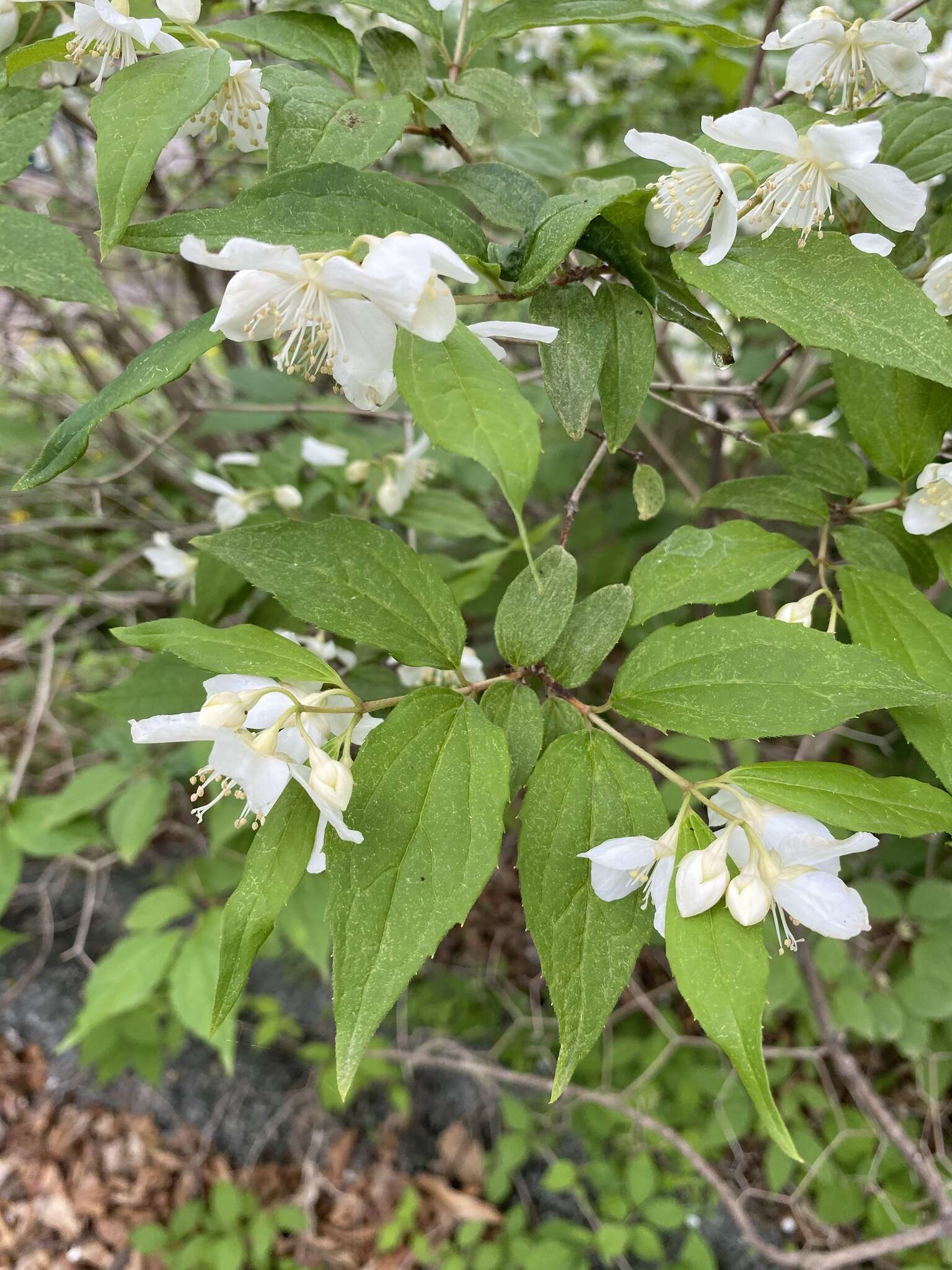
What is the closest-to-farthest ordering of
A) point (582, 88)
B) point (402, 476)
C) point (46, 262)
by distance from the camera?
point (46, 262)
point (402, 476)
point (582, 88)

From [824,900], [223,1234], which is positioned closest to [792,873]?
[824,900]

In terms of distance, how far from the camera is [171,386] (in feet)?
7.97

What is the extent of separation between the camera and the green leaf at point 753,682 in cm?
74

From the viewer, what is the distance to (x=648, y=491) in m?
1.07

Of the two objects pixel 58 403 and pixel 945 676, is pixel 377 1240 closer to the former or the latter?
pixel 945 676

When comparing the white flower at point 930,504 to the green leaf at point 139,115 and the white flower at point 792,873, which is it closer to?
the white flower at point 792,873

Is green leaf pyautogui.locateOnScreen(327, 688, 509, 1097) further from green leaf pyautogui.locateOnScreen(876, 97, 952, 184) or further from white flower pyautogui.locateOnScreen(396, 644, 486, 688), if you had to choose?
green leaf pyautogui.locateOnScreen(876, 97, 952, 184)

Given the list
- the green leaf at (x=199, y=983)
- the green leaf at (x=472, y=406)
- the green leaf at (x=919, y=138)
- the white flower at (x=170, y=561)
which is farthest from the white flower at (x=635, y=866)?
the white flower at (x=170, y=561)

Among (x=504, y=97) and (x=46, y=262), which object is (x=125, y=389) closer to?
(x=46, y=262)

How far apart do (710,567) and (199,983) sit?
4.63 feet

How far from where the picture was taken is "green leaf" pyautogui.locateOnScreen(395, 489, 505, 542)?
1596mm

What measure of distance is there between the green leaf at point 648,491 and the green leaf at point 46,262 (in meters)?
0.66

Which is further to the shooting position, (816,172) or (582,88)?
(582,88)

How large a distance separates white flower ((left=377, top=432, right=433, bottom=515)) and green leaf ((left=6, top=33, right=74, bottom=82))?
814 millimetres
